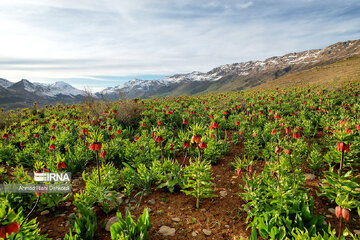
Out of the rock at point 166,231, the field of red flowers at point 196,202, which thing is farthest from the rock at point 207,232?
the rock at point 166,231

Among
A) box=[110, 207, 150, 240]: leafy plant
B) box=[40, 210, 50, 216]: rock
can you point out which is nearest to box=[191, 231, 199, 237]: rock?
box=[110, 207, 150, 240]: leafy plant

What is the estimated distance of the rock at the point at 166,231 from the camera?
271 centimetres

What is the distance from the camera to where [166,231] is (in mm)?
2766

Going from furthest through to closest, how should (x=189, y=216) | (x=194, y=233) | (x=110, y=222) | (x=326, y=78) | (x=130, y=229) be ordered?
(x=326, y=78), (x=189, y=216), (x=110, y=222), (x=194, y=233), (x=130, y=229)

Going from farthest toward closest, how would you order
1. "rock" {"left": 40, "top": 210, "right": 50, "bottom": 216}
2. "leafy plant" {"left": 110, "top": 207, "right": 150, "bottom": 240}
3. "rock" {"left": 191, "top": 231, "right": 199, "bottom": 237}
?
1. "rock" {"left": 40, "top": 210, "right": 50, "bottom": 216}
2. "rock" {"left": 191, "top": 231, "right": 199, "bottom": 237}
3. "leafy plant" {"left": 110, "top": 207, "right": 150, "bottom": 240}

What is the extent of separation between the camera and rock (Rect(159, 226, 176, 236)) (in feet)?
8.91

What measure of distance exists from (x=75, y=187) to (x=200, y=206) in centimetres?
279

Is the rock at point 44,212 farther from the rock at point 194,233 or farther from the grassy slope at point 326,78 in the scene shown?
the grassy slope at point 326,78

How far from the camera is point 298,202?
2.53 metres

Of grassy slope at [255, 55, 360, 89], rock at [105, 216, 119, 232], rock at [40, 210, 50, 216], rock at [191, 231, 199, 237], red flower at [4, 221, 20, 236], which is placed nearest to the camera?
red flower at [4, 221, 20, 236]

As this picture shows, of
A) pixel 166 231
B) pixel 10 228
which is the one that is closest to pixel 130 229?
pixel 166 231

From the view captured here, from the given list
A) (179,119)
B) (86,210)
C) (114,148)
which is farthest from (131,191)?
(179,119)

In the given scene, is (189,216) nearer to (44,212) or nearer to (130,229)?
(130,229)

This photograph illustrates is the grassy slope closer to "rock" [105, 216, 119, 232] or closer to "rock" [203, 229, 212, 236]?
"rock" [203, 229, 212, 236]
